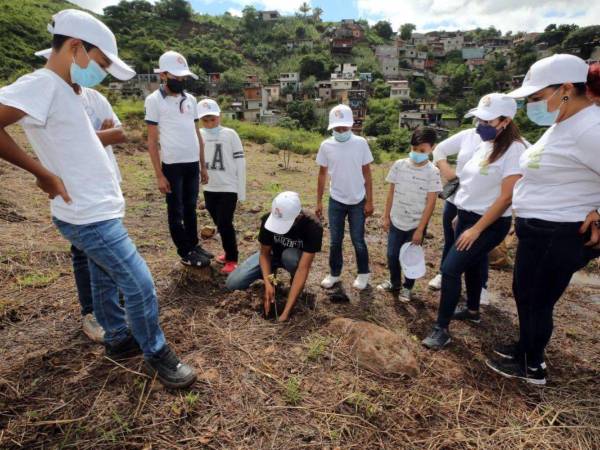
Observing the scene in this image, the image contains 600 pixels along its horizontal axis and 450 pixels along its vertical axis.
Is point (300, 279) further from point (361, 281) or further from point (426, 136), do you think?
point (426, 136)

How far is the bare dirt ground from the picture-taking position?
166 cm

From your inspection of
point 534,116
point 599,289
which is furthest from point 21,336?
point 599,289

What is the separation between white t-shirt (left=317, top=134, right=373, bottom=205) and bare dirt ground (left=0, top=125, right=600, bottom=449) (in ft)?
3.15

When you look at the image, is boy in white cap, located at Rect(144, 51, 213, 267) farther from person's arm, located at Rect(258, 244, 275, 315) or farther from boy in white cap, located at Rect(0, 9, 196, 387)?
boy in white cap, located at Rect(0, 9, 196, 387)

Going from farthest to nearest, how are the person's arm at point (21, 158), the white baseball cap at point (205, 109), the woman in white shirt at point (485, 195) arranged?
the white baseball cap at point (205, 109) → the woman in white shirt at point (485, 195) → the person's arm at point (21, 158)

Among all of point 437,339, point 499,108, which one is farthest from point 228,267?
point 499,108

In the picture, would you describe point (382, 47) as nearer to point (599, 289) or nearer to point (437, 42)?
point (437, 42)

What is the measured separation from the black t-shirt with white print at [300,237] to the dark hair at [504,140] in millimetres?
1259

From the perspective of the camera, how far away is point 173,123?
286 centimetres

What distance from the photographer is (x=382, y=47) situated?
208 feet

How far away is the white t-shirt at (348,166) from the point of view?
9.98 feet

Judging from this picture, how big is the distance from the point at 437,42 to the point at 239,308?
273 ft

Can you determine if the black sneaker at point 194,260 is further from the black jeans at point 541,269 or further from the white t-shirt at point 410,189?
the black jeans at point 541,269

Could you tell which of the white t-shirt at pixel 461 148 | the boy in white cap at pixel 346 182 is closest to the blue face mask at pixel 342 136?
the boy in white cap at pixel 346 182
